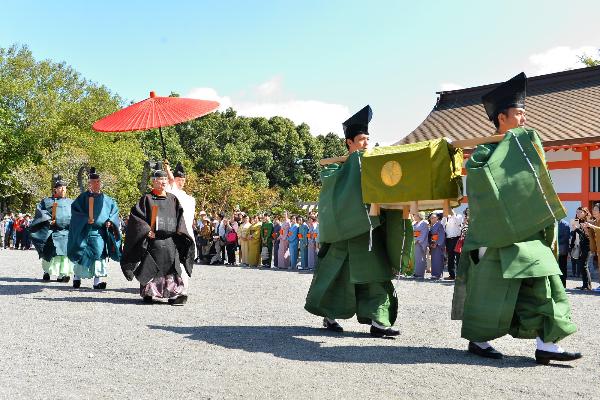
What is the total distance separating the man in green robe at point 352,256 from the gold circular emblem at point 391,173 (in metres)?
0.39

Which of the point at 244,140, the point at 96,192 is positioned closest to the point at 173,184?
the point at 96,192

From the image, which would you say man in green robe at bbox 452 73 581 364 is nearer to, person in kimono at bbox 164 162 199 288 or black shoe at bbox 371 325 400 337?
black shoe at bbox 371 325 400 337

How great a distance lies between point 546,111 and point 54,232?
15992mm

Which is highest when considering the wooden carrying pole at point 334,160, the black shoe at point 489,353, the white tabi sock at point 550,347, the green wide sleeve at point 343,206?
the wooden carrying pole at point 334,160

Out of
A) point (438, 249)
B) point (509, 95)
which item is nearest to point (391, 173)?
point (509, 95)

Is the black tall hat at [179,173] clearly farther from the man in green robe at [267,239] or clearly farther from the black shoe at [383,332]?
the man in green robe at [267,239]

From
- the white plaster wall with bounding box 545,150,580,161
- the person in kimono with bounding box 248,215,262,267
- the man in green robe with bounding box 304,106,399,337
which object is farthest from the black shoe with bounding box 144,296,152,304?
the white plaster wall with bounding box 545,150,580,161

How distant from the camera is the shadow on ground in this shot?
529 cm

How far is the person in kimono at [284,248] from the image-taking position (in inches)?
753

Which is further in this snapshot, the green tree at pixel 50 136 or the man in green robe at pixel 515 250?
the green tree at pixel 50 136

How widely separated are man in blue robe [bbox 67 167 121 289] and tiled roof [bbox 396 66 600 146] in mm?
12032

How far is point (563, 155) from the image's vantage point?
18359mm

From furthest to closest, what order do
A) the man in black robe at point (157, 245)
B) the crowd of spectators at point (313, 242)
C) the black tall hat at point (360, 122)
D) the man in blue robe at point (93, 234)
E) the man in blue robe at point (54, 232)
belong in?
the crowd of spectators at point (313, 242) < the man in blue robe at point (54, 232) < the man in blue robe at point (93, 234) < the man in black robe at point (157, 245) < the black tall hat at point (360, 122)

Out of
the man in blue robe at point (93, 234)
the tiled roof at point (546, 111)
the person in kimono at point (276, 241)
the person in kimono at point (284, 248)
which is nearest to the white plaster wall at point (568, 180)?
the tiled roof at point (546, 111)
